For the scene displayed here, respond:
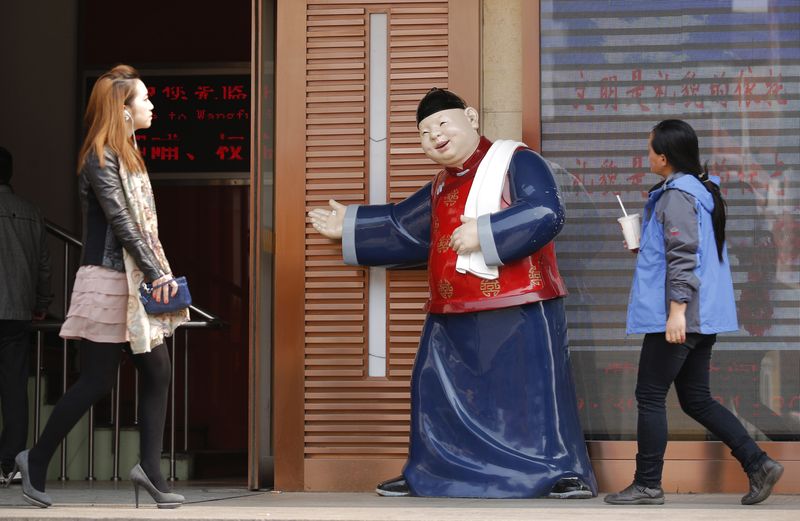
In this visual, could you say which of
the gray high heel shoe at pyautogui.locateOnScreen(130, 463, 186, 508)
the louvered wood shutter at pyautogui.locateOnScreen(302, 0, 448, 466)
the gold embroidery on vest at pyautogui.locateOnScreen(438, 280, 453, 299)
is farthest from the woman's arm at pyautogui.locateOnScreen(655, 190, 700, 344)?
the gray high heel shoe at pyautogui.locateOnScreen(130, 463, 186, 508)

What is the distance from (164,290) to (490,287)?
4.61 feet

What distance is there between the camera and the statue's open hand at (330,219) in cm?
604

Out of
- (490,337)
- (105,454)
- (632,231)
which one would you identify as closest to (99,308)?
(490,337)

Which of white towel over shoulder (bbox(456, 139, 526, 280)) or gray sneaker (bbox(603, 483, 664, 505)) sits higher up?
white towel over shoulder (bbox(456, 139, 526, 280))

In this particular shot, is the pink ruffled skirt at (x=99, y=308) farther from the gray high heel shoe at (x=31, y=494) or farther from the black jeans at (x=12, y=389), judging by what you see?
the black jeans at (x=12, y=389)

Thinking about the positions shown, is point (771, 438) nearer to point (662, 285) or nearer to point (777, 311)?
point (777, 311)

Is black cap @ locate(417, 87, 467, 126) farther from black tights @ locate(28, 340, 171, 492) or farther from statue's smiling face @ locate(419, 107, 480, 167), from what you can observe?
black tights @ locate(28, 340, 171, 492)

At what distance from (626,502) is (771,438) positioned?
101cm

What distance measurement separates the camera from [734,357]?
5.96 m

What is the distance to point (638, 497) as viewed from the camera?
528 centimetres

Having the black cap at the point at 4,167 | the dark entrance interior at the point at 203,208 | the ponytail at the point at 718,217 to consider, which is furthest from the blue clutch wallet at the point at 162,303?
the dark entrance interior at the point at 203,208

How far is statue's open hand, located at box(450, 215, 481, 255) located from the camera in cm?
550

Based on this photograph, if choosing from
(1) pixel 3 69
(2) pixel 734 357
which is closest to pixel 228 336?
(1) pixel 3 69

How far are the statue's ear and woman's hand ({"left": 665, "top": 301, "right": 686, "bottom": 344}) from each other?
1195mm
